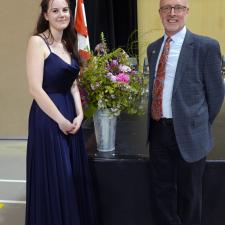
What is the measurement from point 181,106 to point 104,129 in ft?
2.14

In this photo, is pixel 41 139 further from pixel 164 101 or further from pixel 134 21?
pixel 134 21

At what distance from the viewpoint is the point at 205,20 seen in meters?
5.40

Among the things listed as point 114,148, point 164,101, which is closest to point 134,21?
point 114,148

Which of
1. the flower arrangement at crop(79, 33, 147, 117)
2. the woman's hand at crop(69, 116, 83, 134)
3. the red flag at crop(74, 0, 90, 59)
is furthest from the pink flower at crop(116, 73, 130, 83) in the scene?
the red flag at crop(74, 0, 90, 59)

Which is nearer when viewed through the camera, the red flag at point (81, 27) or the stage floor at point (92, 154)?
the stage floor at point (92, 154)

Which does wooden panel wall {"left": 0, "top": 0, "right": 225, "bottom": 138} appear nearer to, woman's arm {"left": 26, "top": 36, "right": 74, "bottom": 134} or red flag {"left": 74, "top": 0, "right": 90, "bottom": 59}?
red flag {"left": 74, "top": 0, "right": 90, "bottom": 59}

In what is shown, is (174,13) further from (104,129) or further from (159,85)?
(104,129)

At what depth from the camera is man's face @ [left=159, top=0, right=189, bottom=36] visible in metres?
1.94

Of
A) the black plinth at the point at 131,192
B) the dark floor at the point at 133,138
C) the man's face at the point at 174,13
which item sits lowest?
the black plinth at the point at 131,192

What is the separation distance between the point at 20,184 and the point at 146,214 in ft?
5.11

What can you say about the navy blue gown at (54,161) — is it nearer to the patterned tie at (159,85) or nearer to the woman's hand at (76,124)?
the woman's hand at (76,124)

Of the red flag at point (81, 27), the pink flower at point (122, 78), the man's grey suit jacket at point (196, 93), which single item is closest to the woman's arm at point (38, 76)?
the pink flower at point (122, 78)

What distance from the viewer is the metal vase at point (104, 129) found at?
2.48 meters

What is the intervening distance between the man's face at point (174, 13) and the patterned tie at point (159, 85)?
9 centimetres
